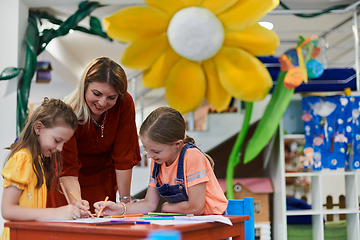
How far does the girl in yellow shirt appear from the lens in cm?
117

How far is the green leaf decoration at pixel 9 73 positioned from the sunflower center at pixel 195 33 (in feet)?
3.77

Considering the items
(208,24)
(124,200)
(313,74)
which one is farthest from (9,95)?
(313,74)

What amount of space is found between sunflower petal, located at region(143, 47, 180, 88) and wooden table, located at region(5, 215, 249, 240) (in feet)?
6.27

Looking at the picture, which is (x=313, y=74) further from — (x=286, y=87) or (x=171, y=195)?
(x=171, y=195)

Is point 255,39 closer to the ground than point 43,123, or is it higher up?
higher up

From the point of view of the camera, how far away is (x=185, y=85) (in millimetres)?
2834

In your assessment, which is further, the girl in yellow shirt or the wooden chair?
the wooden chair

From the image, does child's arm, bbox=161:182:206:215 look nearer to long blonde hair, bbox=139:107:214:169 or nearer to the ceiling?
long blonde hair, bbox=139:107:214:169

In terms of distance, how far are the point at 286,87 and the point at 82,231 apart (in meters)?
2.21

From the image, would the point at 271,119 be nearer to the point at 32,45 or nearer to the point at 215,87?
the point at 215,87

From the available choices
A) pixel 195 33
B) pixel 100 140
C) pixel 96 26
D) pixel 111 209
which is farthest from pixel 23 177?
pixel 96 26

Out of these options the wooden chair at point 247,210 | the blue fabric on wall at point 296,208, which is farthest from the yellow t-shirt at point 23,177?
the blue fabric on wall at point 296,208

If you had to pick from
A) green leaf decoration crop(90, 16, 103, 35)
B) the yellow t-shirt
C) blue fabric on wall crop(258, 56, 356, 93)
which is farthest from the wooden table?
green leaf decoration crop(90, 16, 103, 35)

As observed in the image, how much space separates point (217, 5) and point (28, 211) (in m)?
2.02
